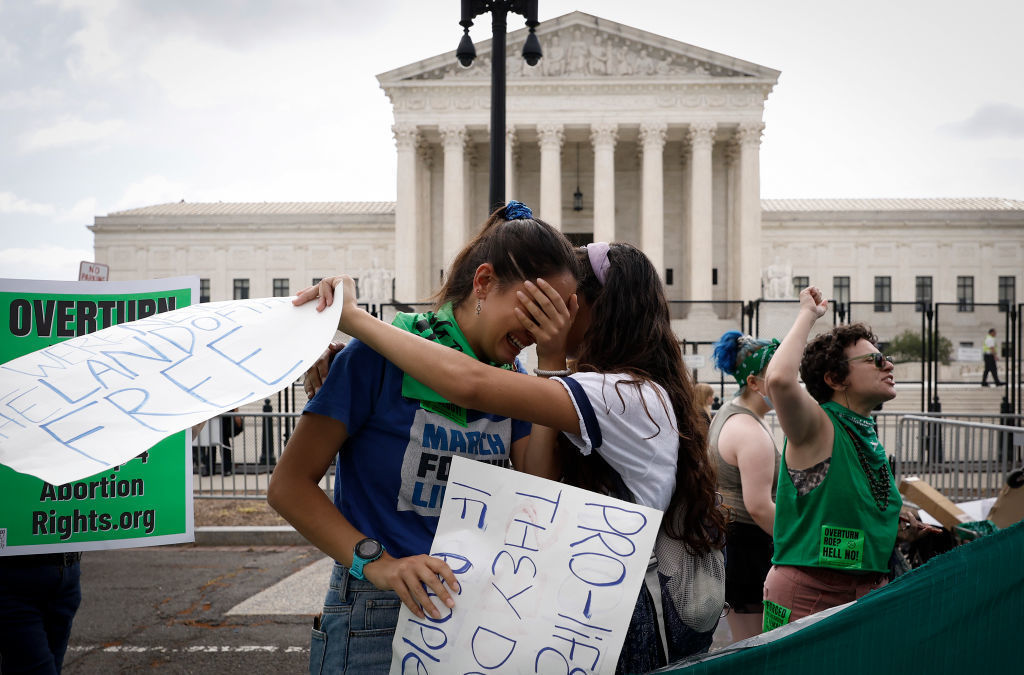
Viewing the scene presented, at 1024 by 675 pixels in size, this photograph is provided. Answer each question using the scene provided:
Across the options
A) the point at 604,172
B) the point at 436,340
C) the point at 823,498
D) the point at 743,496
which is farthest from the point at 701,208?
the point at 436,340

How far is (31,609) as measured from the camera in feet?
9.32

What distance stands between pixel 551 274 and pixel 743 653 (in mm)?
898

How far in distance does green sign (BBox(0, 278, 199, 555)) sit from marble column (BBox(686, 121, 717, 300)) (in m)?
41.3

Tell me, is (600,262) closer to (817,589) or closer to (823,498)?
(823,498)

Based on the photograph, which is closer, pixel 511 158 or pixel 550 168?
pixel 550 168

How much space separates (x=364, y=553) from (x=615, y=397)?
0.66 m

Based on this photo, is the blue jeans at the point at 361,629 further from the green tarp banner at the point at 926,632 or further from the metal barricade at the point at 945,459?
the metal barricade at the point at 945,459

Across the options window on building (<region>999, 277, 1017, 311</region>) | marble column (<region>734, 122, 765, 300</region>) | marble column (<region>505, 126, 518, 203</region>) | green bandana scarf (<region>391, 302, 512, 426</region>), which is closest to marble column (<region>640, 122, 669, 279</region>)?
marble column (<region>734, 122, 765, 300</region>)

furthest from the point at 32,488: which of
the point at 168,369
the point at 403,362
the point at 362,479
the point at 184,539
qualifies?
the point at 403,362

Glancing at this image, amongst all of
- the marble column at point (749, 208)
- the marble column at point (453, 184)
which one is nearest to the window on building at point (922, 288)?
the marble column at point (749, 208)

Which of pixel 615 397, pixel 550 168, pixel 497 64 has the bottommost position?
pixel 615 397

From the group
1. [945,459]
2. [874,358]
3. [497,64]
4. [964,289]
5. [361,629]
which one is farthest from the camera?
[964,289]

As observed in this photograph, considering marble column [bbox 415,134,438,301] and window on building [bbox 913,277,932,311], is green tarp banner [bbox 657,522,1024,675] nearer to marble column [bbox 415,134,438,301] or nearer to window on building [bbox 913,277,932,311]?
marble column [bbox 415,134,438,301]

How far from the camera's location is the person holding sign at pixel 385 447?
1.64 meters
